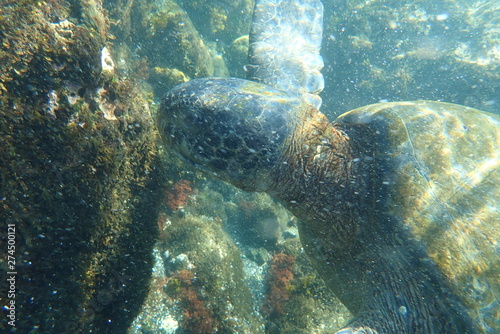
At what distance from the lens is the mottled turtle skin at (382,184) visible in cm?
236

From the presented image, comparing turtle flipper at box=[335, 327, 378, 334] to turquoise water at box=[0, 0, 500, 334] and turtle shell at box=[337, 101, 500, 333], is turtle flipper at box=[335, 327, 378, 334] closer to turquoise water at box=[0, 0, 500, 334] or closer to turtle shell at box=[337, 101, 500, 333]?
turquoise water at box=[0, 0, 500, 334]

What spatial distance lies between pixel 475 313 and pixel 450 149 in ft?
5.60

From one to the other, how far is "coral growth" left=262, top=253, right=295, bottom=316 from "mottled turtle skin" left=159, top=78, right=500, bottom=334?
65.6 inches

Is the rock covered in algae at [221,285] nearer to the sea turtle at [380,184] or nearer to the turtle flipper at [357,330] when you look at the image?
the sea turtle at [380,184]

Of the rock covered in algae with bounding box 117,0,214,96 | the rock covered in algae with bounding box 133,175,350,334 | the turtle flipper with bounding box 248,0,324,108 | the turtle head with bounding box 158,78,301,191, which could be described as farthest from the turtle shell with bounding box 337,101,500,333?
the rock covered in algae with bounding box 117,0,214,96

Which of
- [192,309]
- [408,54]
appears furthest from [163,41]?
[408,54]

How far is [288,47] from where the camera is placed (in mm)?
5688

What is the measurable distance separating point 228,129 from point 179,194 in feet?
11.0

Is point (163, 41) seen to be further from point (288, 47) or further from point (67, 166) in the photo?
point (67, 166)

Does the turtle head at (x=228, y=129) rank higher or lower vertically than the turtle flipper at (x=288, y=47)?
lower

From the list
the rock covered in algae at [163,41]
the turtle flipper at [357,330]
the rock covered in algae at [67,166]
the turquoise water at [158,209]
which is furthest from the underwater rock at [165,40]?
the turtle flipper at [357,330]

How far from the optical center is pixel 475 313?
2197mm

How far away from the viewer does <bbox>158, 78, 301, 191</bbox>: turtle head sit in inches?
99.3

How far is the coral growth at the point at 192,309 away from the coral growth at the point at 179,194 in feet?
4.94
